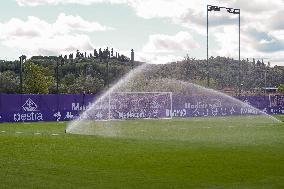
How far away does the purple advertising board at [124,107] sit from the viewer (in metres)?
43.8

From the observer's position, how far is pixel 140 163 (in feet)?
54.3

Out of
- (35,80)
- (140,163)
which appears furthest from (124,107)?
(35,80)

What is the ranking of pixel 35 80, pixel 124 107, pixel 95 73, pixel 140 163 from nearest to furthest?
pixel 140 163
pixel 124 107
pixel 35 80
pixel 95 73

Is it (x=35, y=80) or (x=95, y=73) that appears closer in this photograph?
(x=35, y=80)

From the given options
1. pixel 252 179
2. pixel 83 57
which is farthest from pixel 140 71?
pixel 252 179

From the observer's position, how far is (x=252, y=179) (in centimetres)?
1348

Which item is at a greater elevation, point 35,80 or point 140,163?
point 35,80

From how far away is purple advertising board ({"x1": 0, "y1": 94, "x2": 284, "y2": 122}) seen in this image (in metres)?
43.8

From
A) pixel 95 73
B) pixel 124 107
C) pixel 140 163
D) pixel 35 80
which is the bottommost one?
pixel 140 163

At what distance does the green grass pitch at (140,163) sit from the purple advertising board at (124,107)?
62.3 feet

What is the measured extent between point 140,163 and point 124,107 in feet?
108

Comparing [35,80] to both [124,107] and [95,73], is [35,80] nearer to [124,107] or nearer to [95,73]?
[95,73]

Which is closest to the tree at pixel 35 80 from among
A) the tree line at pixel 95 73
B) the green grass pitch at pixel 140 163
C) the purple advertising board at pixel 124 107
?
the tree line at pixel 95 73

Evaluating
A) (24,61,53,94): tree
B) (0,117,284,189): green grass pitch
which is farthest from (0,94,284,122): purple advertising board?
(24,61,53,94): tree
